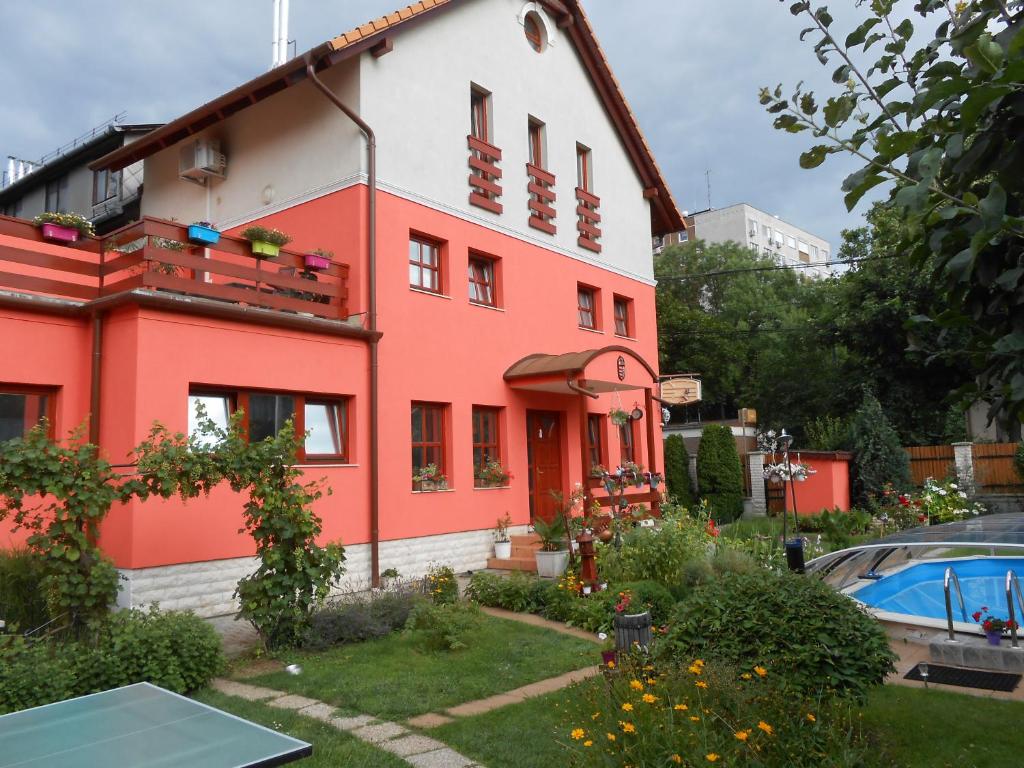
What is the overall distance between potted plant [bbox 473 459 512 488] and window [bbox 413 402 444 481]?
90cm

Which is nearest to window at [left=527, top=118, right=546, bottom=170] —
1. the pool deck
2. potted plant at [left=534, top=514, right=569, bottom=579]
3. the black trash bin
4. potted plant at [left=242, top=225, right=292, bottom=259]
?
potted plant at [left=242, top=225, right=292, bottom=259]

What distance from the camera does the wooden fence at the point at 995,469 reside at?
21172 mm

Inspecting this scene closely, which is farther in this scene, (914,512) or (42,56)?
(914,512)

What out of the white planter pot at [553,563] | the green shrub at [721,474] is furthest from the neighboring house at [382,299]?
the green shrub at [721,474]

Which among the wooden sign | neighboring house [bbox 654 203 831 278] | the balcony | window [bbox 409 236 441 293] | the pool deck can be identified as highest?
neighboring house [bbox 654 203 831 278]

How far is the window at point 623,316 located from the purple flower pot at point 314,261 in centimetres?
844

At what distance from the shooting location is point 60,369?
941 centimetres

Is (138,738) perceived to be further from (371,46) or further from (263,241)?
(371,46)

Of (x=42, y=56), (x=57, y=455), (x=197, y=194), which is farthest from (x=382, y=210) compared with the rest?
(x=42, y=56)

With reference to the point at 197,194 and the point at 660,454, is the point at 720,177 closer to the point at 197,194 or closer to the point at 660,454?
the point at 660,454

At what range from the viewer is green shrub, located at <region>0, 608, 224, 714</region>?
5.73 m

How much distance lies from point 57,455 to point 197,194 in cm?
951

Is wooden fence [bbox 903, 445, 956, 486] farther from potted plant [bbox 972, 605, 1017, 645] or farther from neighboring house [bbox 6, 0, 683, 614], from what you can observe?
potted plant [bbox 972, 605, 1017, 645]

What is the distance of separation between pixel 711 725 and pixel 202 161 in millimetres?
13058
